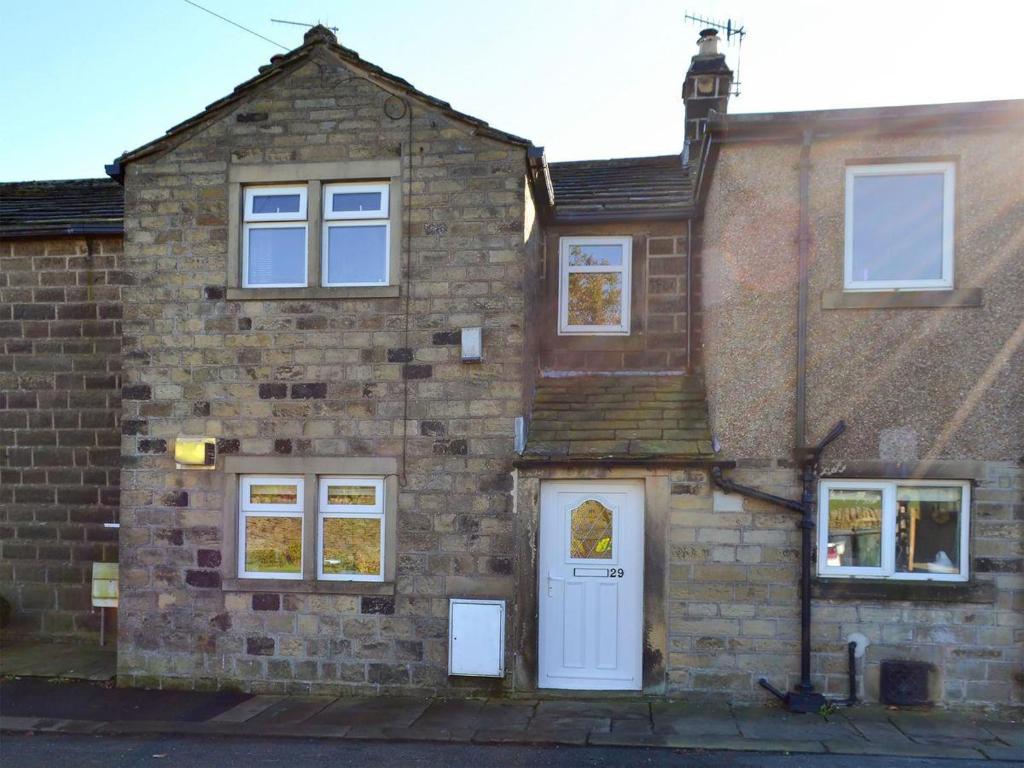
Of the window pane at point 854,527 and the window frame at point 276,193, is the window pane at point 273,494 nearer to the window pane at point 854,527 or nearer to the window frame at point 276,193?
A: the window frame at point 276,193

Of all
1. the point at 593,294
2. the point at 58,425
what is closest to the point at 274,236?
the point at 593,294

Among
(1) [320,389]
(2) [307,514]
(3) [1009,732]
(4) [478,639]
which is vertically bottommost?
(3) [1009,732]

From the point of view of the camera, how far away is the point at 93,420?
9055mm

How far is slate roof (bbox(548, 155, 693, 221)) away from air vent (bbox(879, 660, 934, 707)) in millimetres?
5089

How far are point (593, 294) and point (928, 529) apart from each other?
4213 mm

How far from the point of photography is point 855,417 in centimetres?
697

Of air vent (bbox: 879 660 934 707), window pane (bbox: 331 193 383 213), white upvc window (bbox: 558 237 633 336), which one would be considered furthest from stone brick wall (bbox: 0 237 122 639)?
air vent (bbox: 879 660 934 707)

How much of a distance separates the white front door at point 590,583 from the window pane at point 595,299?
216 cm

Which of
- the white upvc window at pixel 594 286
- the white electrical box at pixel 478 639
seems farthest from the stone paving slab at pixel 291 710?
the white upvc window at pixel 594 286

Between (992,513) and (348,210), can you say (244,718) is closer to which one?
(348,210)

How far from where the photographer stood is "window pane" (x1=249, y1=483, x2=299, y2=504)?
7.61 meters

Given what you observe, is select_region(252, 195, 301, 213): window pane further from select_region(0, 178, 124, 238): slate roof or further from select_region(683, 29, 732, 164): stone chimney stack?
select_region(683, 29, 732, 164): stone chimney stack

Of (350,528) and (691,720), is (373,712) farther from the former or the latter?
(691,720)

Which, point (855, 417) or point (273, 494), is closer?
point (855, 417)
